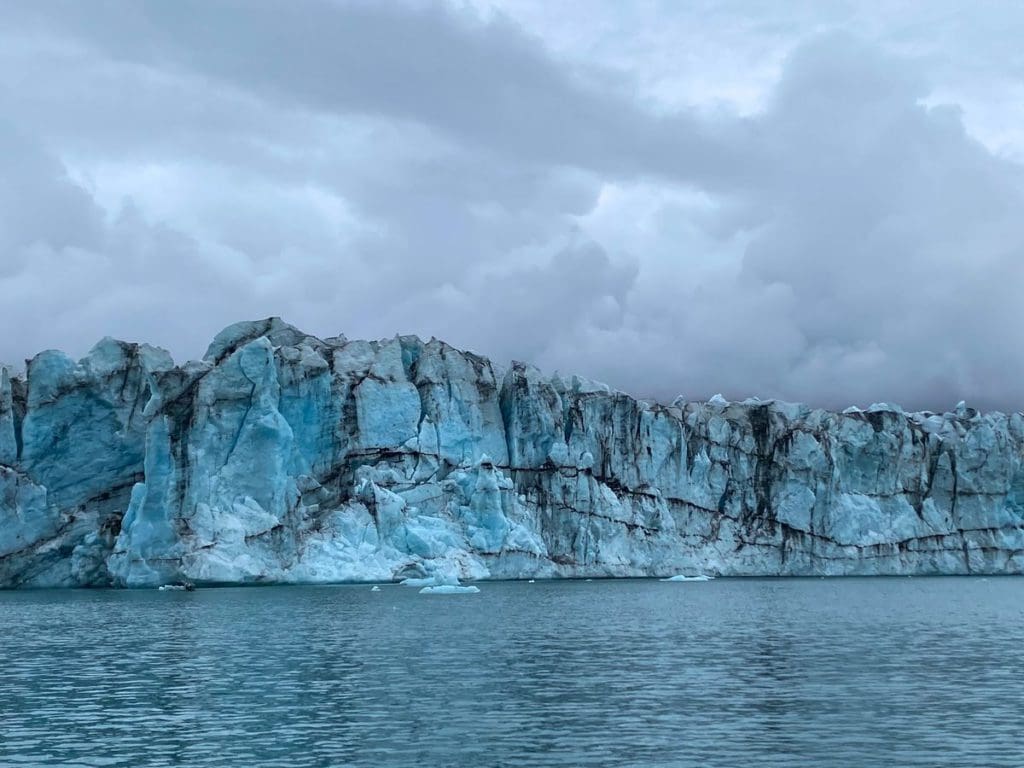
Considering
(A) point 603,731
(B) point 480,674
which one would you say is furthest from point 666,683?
(A) point 603,731

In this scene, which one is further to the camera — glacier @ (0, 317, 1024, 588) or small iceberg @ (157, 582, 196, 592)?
glacier @ (0, 317, 1024, 588)

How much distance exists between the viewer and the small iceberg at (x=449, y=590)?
171 feet

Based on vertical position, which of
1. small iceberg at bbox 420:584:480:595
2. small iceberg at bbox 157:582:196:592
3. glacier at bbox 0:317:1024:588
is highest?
glacier at bbox 0:317:1024:588

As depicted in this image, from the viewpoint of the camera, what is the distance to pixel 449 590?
5244 centimetres

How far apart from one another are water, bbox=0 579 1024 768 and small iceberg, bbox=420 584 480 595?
10308mm

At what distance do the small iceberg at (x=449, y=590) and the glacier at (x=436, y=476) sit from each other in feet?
7.61

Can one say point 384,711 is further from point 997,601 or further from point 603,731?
point 997,601

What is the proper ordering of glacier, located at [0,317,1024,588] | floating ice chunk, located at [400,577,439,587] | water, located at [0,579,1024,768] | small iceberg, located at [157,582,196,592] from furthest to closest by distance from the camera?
1. floating ice chunk, located at [400,577,439,587]
2. glacier, located at [0,317,1024,588]
3. small iceberg, located at [157,582,196,592]
4. water, located at [0,579,1024,768]

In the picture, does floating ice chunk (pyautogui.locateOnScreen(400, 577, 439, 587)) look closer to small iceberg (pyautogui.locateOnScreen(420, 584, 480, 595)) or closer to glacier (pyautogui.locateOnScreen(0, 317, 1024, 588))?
glacier (pyautogui.locateOnScreen(0, 317, 1024, 588))

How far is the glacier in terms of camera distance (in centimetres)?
5541

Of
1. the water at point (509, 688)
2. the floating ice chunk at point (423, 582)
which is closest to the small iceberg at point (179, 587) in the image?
the floating ice chunk at point (423, 582)

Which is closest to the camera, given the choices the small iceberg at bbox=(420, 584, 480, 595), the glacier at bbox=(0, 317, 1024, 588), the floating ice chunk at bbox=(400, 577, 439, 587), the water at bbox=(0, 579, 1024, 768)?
the water at bbox=(0, 579, 1024, 768)

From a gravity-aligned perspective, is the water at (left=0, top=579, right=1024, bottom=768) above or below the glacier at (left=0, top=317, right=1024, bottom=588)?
below

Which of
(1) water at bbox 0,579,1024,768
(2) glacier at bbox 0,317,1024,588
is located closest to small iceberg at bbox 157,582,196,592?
(2) glacier at bbox 0,317,1024,588
